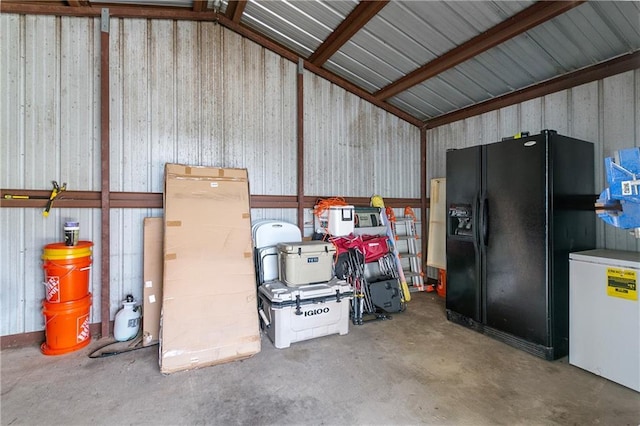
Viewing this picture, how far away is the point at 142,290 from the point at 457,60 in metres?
4.40

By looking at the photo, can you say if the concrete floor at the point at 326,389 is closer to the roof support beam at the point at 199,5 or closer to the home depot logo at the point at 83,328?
the home depot logo at the point at 83,328

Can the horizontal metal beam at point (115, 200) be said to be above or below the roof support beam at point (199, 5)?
below

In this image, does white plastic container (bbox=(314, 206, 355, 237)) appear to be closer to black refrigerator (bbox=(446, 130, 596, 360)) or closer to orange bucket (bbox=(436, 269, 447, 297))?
black refrigerator (bbox=(446, 130, 596, 360))

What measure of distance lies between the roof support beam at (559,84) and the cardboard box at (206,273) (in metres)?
3.48

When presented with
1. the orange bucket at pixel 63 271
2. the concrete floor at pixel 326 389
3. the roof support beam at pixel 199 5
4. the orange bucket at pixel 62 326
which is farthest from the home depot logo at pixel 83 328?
the roof support beam at pixel 199 5

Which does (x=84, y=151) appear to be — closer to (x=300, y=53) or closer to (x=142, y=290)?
(x=142, y=290)

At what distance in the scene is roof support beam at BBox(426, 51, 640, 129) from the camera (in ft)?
9.39

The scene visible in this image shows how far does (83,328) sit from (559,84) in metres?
5.68

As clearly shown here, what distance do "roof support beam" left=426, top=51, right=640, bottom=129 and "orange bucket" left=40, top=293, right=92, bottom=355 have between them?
→ 536 centimetres

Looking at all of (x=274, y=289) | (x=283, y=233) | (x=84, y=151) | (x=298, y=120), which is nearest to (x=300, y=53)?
(x=298, y=120)

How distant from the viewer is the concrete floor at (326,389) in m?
1.99

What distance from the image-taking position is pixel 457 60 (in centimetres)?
333

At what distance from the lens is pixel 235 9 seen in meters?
3.46

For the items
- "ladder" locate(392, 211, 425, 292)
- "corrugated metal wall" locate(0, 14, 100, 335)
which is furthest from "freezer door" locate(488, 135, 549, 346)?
"corrugated metal wall" locate(0, 14, 100, 335)
